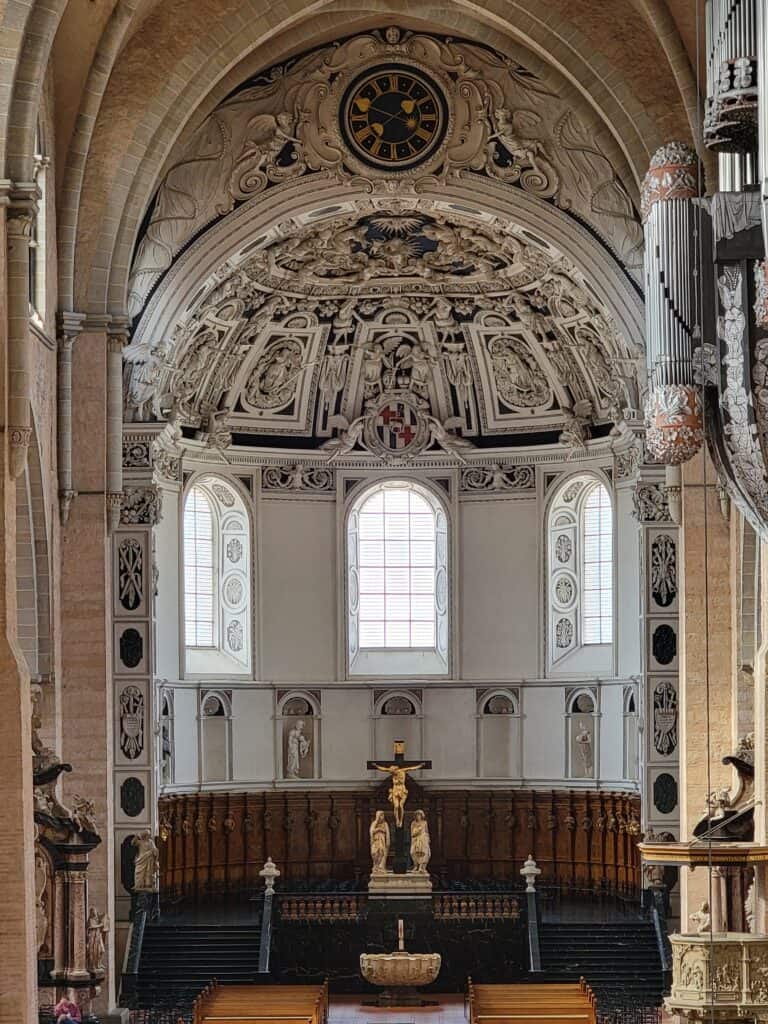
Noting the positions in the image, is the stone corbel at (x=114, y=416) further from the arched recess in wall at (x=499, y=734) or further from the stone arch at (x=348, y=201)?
the arched recess in wall at (x=499, y=734)

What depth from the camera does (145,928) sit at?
3459 centimetres

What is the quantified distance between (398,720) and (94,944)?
13.0m

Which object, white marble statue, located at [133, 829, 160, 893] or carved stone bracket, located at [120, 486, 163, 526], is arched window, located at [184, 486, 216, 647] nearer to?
carved stone bracket, located at [120, 486, 163, 526]

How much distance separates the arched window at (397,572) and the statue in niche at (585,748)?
10.6ft

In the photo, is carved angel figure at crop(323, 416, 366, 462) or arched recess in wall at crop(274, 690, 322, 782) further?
carved angel figure at crop(323, 416, 366, 462)

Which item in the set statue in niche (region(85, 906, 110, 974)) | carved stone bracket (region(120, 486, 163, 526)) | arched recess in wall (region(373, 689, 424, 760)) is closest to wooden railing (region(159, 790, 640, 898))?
arched recess in wall (region(373, 689, 424, 760))

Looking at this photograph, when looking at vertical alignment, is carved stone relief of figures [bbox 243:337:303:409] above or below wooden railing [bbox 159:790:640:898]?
above

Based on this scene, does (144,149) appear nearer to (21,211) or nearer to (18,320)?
(21,211)

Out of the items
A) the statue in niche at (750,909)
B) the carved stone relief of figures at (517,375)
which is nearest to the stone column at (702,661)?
the statue in niche at (750,909)

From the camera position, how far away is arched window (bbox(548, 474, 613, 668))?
40.2 meters

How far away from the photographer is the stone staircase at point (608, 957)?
33219mm

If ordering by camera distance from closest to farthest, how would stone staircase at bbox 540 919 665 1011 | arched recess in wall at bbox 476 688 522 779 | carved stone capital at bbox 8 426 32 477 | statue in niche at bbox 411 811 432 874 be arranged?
carved stone capital at bbox 8 426 32 477 < stone staircase at bbox 540 919 665 1011 < statue in niche at bbox 411 811 432 874 < arched recess in wall at bbox 476 688 522 779

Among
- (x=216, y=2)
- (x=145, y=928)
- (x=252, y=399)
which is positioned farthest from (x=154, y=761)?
(x=216, y=2)

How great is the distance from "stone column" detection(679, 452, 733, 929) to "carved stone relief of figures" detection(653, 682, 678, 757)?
405 centimetres
